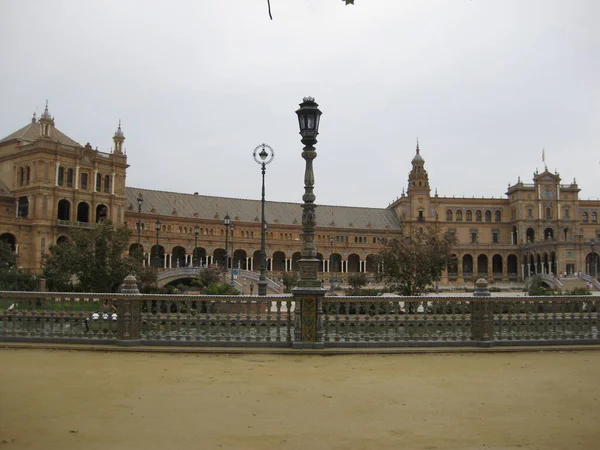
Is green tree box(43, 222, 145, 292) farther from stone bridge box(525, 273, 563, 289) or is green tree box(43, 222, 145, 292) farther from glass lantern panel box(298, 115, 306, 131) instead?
stone bridge box(525, 273, 563, 289)

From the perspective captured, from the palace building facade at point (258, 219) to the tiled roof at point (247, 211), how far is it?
18cm

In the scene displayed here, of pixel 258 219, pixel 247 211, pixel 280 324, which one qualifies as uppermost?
pixel 247 211

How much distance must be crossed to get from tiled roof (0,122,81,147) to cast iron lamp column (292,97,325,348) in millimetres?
56812

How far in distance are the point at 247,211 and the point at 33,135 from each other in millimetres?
31865

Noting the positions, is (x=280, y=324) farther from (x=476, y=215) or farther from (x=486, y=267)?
(x=476, y=215)

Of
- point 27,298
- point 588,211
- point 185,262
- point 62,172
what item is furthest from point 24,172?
point 588,211

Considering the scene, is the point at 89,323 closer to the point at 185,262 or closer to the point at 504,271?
the point at 185,262

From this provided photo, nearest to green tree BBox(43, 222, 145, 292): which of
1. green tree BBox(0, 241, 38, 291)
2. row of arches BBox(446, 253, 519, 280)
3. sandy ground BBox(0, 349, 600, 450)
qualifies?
green tree BBox(0, 241, 38, 291)

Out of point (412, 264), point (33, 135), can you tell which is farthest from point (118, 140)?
point (412, 264)

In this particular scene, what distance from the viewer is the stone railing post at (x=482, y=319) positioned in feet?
34.8

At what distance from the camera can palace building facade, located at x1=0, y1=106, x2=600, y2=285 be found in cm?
5700

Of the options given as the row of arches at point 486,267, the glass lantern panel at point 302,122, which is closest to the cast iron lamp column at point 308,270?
the glass lantern panel at point 302,122

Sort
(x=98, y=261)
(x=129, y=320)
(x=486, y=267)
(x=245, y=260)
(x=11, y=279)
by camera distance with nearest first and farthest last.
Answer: (x=129, y=320)
(x=98, y=261)
(x=11, y=279)
(x=245, y=260)
(x=486, y=267)

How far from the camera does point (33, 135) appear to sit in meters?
62.8
